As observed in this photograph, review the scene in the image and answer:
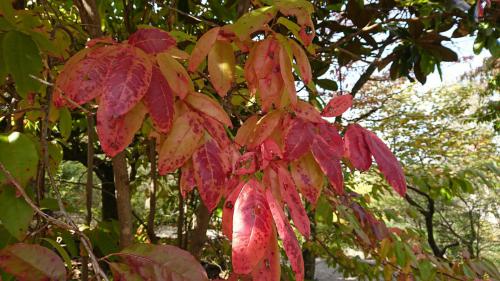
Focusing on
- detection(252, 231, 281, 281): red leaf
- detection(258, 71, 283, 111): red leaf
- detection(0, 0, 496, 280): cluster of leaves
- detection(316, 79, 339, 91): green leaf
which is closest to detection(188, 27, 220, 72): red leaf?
detection(0, 0, 496, 280): cluster of leaves

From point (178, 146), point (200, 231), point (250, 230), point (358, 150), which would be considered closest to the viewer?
point (250, 230)

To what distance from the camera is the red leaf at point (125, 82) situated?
54 centimetres

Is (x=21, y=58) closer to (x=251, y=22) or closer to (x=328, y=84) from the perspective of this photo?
(x=251, y=22)

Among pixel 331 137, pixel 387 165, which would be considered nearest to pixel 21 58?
pixel 331 137

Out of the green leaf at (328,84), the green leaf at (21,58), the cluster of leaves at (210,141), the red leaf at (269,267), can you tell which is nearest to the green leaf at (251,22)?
the cluster of leaves at (210,141)

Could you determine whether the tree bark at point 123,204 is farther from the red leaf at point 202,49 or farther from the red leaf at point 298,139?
the red leaf at point 298,139

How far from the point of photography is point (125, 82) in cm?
56

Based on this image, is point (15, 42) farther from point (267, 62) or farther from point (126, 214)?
point (267, 62)

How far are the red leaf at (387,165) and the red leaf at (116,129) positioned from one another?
1.27 ft

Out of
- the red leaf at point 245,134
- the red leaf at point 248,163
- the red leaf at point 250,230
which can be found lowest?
the red leaf at point 250,230

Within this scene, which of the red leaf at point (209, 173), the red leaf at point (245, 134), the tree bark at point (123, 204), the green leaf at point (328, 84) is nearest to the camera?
the red leaf at point (209, 173)

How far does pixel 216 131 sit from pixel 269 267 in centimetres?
23

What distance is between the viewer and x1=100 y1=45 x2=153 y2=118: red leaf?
1.77 feet

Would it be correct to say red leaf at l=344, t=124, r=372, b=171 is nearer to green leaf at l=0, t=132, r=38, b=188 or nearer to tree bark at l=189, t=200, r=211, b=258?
green leaf at l=0, t=132, r=38, b=188
